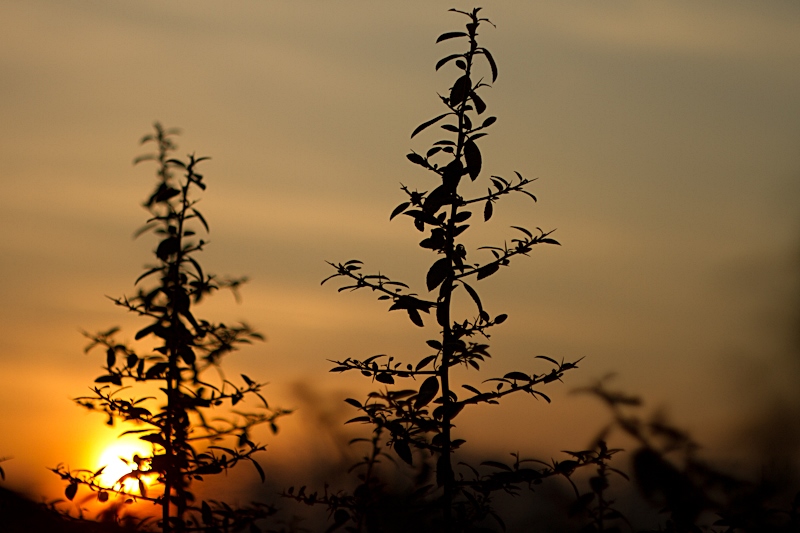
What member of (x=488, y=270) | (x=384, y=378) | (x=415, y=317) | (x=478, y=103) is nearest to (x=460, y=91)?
(x=478, y=103)

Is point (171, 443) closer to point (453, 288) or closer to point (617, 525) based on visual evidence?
point (453, 288)

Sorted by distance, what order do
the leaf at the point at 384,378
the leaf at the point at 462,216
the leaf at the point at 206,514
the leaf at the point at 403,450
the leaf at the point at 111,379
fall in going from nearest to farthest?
the leaf at the point at 403,450, the leaf at the point at 384,378, the leaf at the point at 462,216, the leaf at the point at 206,514, the leaf at the point at 111,379

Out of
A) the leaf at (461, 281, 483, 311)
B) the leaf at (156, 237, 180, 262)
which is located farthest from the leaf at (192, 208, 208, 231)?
the leaf at (461, 281, 483, 311)

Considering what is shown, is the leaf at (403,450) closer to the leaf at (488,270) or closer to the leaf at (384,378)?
the leaf at (384,378)

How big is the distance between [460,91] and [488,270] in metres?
0.81

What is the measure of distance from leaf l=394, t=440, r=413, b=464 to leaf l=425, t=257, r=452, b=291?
0.68 m

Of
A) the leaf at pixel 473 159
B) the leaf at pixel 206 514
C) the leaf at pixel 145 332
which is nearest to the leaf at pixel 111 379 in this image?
the leaf at pixel 145 332

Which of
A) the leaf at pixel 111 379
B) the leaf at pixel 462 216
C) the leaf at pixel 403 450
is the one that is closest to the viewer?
the leaf at pixel 403 450

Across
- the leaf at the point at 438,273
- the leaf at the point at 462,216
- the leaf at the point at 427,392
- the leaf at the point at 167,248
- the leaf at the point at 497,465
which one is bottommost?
the leaf at the point at 497,465

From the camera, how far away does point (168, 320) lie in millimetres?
4684

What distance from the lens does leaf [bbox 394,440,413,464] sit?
4117 mm

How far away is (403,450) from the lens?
413 centimetres

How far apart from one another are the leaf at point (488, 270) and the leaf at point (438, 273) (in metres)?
0.14

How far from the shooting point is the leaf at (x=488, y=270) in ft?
14.0
